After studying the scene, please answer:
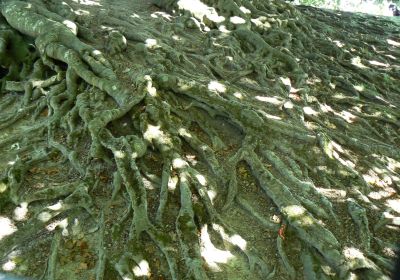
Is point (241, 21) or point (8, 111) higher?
point (241, 21)

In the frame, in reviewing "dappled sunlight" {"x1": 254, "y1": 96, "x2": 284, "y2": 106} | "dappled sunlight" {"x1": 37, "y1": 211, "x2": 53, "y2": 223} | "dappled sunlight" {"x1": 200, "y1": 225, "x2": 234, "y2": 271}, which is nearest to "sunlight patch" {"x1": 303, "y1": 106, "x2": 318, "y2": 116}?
"dappled sunlight" {"x1": 254, "y1": 96, "x2": 284, "y2": 106}

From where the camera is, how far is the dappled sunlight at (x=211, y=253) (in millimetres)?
3864

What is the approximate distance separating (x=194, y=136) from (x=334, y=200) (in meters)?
1.78

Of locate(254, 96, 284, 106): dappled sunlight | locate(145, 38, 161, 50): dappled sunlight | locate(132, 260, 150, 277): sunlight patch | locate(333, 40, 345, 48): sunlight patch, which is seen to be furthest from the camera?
locate(333, 40, 345, 48): sunlight patch

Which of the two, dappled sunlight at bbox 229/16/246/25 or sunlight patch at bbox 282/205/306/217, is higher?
dappled sunlight at bbox 229/16/246/25

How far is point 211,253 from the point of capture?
3938 mm

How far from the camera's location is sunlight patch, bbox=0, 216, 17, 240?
399 centimetres

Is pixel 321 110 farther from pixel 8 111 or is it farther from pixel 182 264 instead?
pixel 8 111

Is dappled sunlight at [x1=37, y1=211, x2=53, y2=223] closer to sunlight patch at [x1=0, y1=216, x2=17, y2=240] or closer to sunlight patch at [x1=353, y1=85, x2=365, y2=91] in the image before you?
sunlight patch at [x1=0, y1=216, x2=17, y2=240]

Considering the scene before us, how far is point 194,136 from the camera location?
5098mm

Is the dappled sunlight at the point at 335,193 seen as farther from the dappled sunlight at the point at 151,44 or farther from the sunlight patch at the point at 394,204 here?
the dappled sunlight at the point at 151,44

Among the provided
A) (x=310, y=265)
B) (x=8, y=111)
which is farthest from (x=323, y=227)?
(x=8, y=111)

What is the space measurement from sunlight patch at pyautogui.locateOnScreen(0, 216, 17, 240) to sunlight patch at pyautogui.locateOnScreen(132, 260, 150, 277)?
130 cm

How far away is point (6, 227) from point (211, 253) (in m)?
2.00
